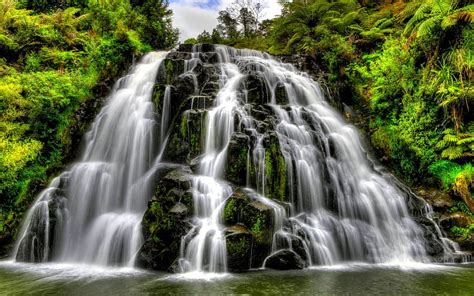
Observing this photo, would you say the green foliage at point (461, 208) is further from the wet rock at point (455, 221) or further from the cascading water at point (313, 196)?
the cascading water at point (313, 196)

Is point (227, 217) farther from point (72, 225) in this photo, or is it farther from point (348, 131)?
point (348, 131)

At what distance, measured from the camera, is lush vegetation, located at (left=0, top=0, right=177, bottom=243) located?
10.3 metres

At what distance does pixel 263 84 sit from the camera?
12.1m

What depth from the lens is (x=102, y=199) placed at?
920 cm

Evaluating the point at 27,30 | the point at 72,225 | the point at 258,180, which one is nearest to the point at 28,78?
the point at 27,30

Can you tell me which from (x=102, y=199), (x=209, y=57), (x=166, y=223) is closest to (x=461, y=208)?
(x=166, y=223)

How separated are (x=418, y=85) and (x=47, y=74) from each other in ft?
44.8

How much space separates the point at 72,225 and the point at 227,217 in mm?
4519

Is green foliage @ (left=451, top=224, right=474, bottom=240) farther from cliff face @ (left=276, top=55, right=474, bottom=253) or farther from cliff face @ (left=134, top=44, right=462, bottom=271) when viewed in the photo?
cliff face @ (left=134, top=44, right=462, bottom=271)

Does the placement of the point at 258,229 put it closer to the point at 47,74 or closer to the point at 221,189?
the point at 221,189

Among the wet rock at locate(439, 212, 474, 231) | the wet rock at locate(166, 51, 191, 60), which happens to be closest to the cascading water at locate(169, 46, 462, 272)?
the wet rock at locate(439, 212, 474, 231)

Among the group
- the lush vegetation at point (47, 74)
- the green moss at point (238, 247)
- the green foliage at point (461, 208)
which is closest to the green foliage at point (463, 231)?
the green foliage at point (461, 208)

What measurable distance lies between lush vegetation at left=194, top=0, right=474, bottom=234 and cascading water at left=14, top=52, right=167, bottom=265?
8134 mm

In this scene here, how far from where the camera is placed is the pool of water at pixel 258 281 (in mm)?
5180
